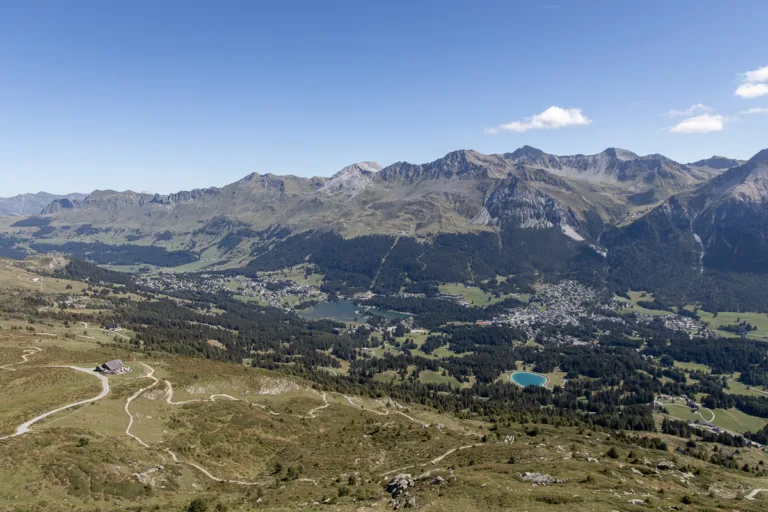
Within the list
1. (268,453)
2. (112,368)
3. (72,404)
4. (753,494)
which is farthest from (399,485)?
(112,368)

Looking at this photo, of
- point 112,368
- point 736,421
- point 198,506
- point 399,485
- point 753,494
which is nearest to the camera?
point 198,506

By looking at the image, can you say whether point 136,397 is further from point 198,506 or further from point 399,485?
point 399,485

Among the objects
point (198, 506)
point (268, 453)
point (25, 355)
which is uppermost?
point (25, 355)

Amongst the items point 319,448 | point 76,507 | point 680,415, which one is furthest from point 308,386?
point 680,415

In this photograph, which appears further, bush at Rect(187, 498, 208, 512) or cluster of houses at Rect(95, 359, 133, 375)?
cluster of houses at Rect(95, 359, 133, 375)

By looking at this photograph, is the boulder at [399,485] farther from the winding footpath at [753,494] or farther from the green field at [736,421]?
the green field at [736,421]

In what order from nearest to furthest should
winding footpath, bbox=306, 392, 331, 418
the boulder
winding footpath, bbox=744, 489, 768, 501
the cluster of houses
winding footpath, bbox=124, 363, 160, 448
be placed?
the boulder → winding footpath, bbox=744, 489, 768, 501 → winding footpath, bbox=124, 363, 160, 448 → winding footpath, bbox=306, 392, 331, 418 → the cluster of houses

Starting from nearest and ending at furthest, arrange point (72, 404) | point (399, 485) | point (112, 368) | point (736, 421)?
point (399, 485) < point (72, 404) < point (112, 368) < point (736, 421)

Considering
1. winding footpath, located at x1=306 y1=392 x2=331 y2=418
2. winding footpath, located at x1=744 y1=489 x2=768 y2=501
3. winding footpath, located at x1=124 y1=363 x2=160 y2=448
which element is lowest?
winding footpath, located at x1=306 y1=392 x2=331 y2=418

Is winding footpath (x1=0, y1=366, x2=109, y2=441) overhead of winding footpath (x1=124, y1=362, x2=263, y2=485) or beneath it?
overhead

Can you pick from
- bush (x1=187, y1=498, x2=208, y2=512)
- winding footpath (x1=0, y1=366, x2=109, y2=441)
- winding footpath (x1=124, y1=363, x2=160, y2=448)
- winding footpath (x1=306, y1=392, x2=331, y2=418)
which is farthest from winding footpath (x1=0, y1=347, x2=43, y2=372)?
bush (x1=187, y1=498, x2=208, y2=512)

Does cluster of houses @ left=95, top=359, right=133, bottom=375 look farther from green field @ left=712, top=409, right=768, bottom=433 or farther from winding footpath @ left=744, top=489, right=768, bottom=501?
green field @ left=712, top=409, right=768, bottom=433

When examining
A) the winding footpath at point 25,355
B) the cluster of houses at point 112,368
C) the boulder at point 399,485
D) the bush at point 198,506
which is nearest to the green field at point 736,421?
the boulder at point 399,485
